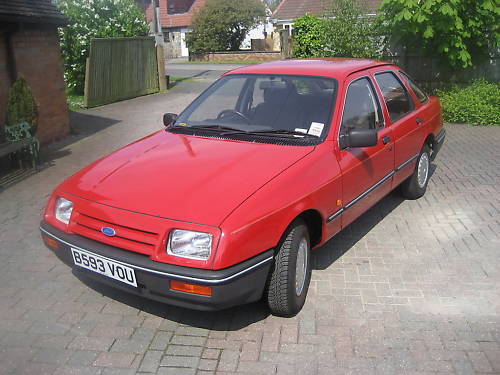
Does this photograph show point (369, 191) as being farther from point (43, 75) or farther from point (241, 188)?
point (43, 75)

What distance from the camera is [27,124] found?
834 cm

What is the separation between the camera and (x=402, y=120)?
5.70 meters

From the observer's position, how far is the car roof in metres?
4.98

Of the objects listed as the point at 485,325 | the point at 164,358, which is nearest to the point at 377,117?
the point at 485,325

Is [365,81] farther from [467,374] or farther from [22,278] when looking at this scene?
[22,278]

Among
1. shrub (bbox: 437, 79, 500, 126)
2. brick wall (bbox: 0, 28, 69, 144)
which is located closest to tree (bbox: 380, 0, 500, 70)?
shrub (bbox: 437, 79, 500, 126)

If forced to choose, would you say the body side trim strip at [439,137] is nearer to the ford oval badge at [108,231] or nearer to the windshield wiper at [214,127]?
the windshield wiper at [214,127]

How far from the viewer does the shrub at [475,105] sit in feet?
37.0

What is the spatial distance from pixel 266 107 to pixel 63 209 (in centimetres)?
200

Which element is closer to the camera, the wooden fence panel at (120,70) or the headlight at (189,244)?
the headlight at (189,244)

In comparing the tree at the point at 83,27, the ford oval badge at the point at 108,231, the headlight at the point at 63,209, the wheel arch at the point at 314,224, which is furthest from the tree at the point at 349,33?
→ the ford oval badge at the point at 108,231

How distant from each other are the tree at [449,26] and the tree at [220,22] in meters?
30.5

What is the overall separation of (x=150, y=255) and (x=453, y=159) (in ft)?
21.2

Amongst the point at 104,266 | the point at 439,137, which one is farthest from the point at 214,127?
the point at 439,137
